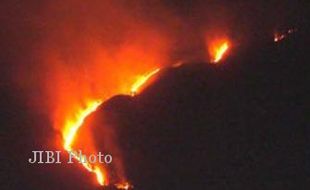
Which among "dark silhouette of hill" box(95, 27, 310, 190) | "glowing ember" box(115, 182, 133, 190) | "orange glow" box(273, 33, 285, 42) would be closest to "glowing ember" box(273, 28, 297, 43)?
"orange glow" box(273, 33, 285, 42)

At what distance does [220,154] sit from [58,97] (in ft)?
13.1

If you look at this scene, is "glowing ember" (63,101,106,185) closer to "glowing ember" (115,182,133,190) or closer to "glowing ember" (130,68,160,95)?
"glowing ember" (115,182,133,190)

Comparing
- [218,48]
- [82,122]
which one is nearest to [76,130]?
[82,122]

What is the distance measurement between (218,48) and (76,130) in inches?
163

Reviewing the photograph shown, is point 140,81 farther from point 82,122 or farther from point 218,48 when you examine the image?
point 218,48

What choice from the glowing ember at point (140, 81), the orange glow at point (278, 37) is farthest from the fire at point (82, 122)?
the orange glow at point (278, 37)

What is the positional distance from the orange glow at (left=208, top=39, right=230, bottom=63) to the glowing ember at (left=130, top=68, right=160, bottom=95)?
4.62ft

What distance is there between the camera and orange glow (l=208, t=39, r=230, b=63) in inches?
622

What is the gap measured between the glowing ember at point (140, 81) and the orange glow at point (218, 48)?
1.41 metres

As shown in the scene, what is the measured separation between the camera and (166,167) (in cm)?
1327

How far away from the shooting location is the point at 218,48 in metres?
16.3

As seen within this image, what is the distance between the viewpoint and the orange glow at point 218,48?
15.8 m

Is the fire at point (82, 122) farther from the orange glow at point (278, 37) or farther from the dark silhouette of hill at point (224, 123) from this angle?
the orange glow at point (278, 37)

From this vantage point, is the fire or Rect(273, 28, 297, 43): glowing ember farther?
Rect(273, 28, 297, 43): glowing ember
